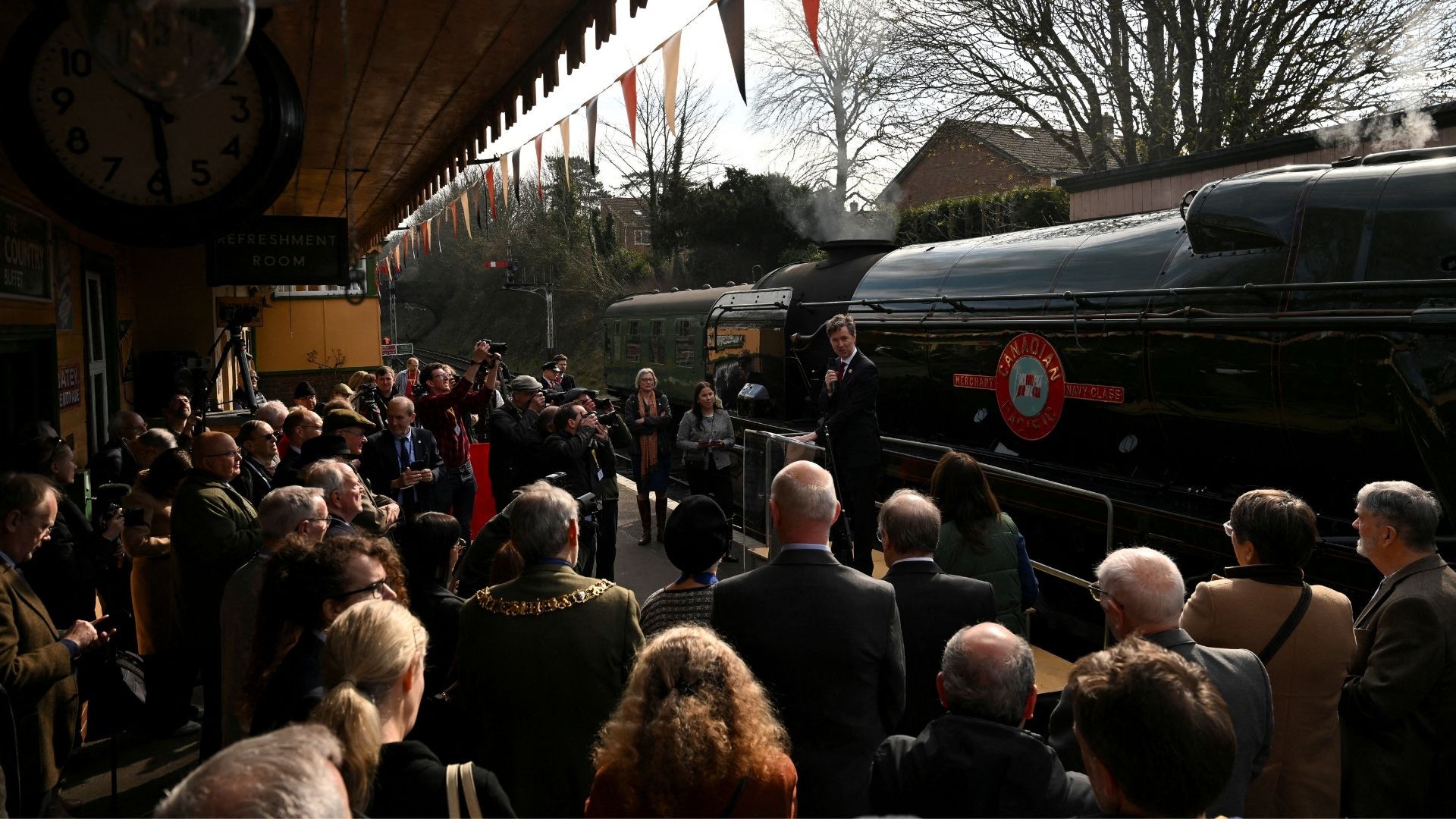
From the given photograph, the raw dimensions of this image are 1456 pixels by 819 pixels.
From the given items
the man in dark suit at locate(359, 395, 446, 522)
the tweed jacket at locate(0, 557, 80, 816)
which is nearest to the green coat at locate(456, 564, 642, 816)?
the tweed jacket at locate(0, 557, 80, 816)

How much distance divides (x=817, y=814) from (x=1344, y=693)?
6.32 ft

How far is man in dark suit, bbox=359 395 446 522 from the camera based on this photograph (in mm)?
6906

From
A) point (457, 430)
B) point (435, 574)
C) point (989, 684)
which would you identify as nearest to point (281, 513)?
point (435, 574)

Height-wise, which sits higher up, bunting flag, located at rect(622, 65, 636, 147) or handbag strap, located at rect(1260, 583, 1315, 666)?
bunting flag, located at rect(622, 65, 636, 147)

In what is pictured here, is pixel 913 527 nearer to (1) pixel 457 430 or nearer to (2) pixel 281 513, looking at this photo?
(2) pixel 281 513

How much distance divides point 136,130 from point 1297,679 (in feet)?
13.5

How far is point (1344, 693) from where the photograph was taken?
140 inches

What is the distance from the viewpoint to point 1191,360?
256 inches

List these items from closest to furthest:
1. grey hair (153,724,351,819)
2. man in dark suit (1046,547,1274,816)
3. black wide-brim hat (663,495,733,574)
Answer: grey hair (153,724,351,819)
man in dark suit (1046,547,1274,816)
black wide-brim hat (663,495,733,574)

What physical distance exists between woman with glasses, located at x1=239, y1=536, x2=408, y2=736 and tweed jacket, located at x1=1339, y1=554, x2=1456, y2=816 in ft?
10.8

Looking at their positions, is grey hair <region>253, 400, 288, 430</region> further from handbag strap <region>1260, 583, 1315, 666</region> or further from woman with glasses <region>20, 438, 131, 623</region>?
handbag strap <region>1260, 583, 1315, 666</region>

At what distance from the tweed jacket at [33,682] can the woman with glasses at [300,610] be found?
107 centimetres

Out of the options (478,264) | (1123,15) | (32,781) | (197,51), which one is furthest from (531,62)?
(478,264)

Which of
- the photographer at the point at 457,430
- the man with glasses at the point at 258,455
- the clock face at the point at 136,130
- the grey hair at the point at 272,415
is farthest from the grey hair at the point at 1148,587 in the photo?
the grey hair at the point at 272,415
